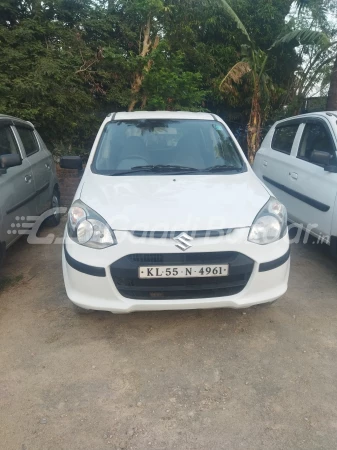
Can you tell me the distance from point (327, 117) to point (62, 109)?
5092mm

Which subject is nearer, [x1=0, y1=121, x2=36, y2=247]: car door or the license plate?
the license plate

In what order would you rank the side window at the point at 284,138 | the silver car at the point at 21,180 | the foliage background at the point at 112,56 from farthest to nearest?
the foliage background at the point at 112,56 → the side window at the point at 284,138 → the silver car at the point at 21,180

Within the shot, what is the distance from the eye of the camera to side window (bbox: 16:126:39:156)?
15.2 ft

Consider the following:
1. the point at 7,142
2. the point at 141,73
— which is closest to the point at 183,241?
the point at 7,142

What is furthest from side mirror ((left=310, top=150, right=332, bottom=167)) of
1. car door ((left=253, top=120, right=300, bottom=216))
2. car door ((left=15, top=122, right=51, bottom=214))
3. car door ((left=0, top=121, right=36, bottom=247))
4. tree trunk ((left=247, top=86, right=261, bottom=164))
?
tree trunk ((left=247, top=86, right=261, bottom=164))

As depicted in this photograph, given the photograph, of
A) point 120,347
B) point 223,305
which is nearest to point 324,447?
point 223,305

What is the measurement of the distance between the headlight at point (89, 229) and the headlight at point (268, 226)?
1.02 m

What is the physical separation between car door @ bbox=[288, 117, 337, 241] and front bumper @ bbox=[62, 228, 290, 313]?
148cm

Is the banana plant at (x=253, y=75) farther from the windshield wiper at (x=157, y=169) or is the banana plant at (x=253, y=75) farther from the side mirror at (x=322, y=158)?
the windshield wiper at (x=157, y=169)

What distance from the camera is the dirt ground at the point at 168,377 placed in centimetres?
203

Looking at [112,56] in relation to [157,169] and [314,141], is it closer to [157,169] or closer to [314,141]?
[314,141]

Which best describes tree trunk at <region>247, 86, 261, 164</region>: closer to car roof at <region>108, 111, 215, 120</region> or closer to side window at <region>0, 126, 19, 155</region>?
car roof at <region>108, 111, 215, 120</region>

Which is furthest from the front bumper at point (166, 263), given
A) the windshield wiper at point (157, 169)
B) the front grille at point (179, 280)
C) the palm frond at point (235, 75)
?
the palm frond at point (235, 75)

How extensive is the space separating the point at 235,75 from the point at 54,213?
213 inches
